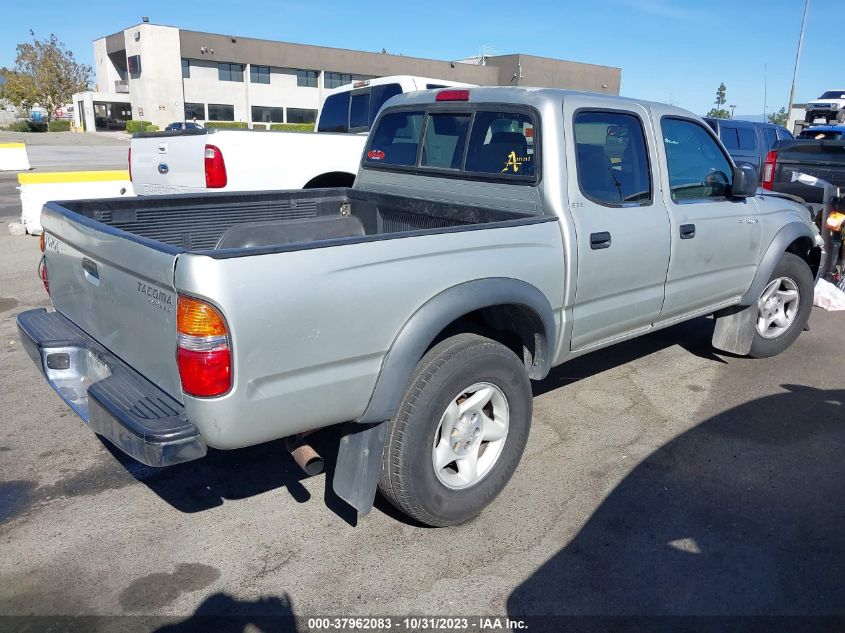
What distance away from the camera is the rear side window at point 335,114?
9688 millimetres

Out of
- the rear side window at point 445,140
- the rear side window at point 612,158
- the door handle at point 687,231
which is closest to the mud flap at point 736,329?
the door handle at point 687,231

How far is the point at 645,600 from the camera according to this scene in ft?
9.40

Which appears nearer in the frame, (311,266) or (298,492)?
(311,266)

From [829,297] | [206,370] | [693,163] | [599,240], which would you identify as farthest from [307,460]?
[829,297]

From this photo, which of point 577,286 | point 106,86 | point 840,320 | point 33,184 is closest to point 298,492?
point 577,286

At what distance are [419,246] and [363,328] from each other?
0.44 meters

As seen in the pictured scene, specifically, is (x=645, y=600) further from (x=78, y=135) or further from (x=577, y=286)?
(x=78, y=135)

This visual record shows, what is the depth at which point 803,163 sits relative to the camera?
8.30m

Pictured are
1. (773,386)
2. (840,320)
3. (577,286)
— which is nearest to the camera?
(577,286)

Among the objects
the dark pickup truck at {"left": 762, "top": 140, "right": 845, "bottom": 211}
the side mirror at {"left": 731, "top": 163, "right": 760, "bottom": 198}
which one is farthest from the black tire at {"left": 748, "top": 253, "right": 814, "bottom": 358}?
the dark pickup truck at {"left": 762, "top": 140, "right": 845, "bottom": 211}

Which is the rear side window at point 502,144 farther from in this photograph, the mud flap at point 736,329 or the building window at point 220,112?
the building window at point 220,112

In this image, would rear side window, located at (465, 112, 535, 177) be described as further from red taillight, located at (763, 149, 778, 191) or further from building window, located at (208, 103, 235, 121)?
building window, located at (208, 103, 235, 121)

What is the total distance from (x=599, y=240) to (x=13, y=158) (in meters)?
26.8

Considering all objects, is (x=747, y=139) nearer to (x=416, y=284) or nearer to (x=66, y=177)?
(x=66, y=177)
